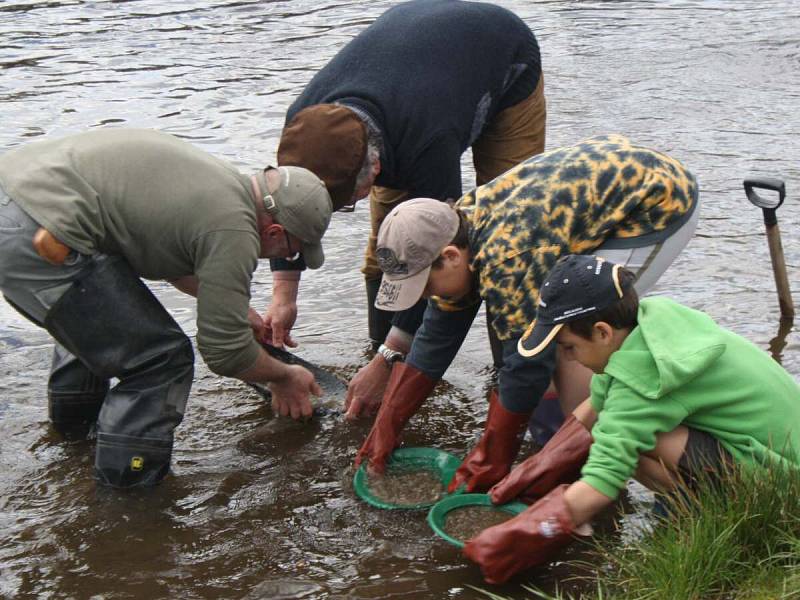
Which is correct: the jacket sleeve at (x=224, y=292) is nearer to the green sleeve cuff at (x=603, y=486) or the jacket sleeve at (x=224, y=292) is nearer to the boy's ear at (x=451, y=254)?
the boy's ear at (x=451, y=254)

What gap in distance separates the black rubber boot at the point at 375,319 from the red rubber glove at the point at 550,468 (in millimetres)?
1737

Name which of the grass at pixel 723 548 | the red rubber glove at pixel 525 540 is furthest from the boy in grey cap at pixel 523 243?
the grass at pixel 723 548

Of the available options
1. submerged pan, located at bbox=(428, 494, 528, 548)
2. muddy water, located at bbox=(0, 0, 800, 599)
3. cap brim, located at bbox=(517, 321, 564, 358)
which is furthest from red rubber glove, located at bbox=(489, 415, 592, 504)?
cap brim, located at bbox=(517, 321, 564, 358)

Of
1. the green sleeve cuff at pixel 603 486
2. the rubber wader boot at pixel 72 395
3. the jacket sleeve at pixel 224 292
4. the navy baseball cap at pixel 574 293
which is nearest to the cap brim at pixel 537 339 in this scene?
the navy baseball cap at pixel 574 293

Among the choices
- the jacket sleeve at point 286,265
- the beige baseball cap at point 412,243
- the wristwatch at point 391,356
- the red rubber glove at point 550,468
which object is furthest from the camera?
the jacket sleeve at point 286,265

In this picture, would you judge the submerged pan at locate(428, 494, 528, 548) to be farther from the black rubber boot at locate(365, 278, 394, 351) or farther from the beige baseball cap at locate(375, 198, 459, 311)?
the black rubber boot at locate(365, 278, 394, 351)

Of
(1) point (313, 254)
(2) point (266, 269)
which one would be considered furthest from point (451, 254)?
(2) point (266, 269)

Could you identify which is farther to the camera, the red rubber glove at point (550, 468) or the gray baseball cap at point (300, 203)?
the gray baseball cap at point (300, 203)

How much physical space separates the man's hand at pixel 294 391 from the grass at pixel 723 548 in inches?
56.4

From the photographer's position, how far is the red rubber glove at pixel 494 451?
360cm

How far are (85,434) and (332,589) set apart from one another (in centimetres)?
157

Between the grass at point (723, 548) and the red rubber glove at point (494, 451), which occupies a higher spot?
the grass at point (723, 548)

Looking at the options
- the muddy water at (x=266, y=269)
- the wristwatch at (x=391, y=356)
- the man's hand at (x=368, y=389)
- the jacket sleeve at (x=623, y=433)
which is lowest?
the muddy water at (x=266, y=269)

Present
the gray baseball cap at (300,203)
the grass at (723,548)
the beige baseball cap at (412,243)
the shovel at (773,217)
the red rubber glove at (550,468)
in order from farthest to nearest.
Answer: the shovel at (773,217) < the gray baseball cap at (300,203) < the red rubber glove at (550,468) < the beige baseball cap at (412,243) < the grass at (723,548)
